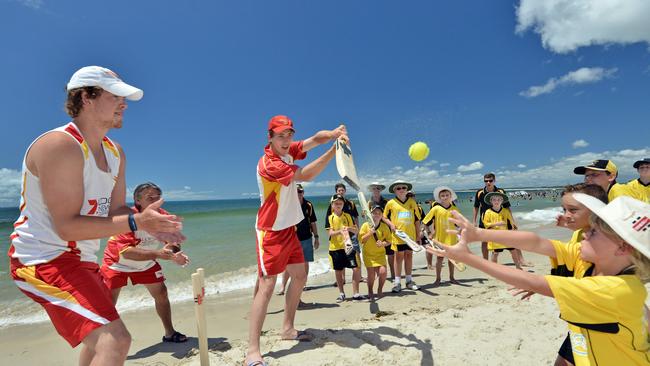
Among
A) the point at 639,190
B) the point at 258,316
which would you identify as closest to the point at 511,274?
the point at 258,316

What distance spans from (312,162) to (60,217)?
2206 mm

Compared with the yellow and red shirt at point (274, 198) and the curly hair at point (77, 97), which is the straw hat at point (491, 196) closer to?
the yellow and red shirt at point (274, 198)

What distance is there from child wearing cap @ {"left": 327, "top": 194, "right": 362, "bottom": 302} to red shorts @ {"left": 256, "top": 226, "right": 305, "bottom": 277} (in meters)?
2.59

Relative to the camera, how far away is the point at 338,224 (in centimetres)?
686

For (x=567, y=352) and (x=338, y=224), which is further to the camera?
(x=338, y=224)

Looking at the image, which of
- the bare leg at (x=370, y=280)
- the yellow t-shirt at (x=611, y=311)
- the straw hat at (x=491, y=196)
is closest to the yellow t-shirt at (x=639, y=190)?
the straw hat at (x=491, y=196)

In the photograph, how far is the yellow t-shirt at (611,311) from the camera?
71.5 inches

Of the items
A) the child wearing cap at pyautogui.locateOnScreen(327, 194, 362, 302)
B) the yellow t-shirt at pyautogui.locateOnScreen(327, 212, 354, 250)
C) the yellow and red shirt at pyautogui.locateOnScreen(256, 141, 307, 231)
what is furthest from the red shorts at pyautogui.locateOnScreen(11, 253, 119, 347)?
the yellow t-shirt at pyautogui.locateOnScreen(327, 212, 354, 250)

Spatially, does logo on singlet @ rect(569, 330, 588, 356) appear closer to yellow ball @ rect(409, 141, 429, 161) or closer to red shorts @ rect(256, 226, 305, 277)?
red shorts @ rect(256, 226, 305, 277)

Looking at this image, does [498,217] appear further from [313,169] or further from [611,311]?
[611,311]

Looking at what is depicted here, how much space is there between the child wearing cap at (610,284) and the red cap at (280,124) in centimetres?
225

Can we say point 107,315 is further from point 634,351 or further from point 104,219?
point 634,351

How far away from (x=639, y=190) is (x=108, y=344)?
820 centimetres

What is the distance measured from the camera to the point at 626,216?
70.6 inches
